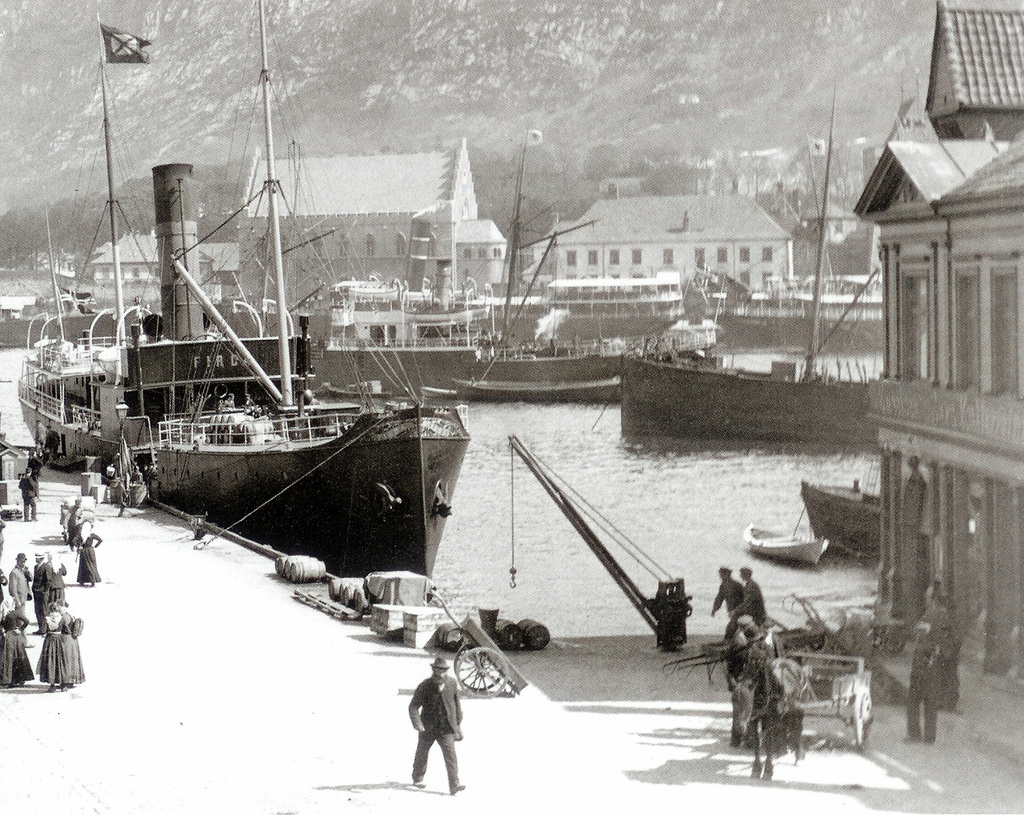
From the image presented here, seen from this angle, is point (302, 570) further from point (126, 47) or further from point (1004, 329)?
point (126, 47)

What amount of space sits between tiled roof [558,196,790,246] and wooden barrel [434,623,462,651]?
72.5 m

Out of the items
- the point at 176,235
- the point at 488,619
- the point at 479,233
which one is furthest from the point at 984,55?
the point at 479,233

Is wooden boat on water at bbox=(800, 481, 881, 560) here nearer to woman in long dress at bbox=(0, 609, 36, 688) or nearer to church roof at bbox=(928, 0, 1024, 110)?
church roof at bbox=(928, 0, 1024, 110)

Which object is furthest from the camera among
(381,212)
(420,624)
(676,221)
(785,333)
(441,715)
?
(381,212)

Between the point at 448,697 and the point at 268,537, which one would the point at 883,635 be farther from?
the point at 268,537

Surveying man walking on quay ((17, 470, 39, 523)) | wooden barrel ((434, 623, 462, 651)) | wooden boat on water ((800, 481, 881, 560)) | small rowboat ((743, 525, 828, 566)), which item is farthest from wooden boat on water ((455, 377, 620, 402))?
wooden barrel ((434, 623, 462, 651))

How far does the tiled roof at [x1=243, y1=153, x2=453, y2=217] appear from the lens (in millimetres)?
94500

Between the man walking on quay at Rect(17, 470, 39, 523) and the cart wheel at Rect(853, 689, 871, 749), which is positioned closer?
the cart wheel at Rect(853, 689, 871, 749)

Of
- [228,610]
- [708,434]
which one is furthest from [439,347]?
[228,610]

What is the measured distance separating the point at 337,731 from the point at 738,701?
4258 millimetres

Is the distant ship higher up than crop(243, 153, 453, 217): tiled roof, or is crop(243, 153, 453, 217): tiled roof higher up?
crop(243, 153, 453, 217): tiled roof

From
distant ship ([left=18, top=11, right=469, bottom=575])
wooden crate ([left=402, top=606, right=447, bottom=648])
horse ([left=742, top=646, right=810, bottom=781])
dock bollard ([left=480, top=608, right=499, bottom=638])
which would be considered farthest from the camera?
distant ship ([left=18, top=11, right=469, bottom=575])

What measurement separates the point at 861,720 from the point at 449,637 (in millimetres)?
6553

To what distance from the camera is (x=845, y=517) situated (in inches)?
1598
